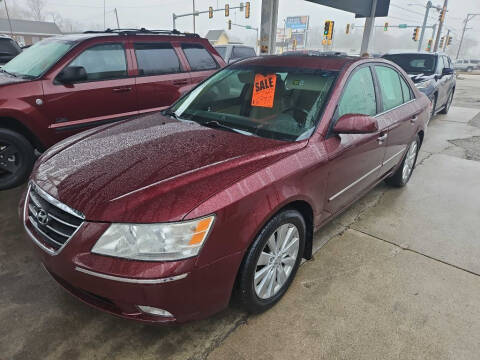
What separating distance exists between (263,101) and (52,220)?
5.64ft

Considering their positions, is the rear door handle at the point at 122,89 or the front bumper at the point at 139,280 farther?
the rear door handle at the point at 122,89

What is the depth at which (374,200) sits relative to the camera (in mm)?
3959

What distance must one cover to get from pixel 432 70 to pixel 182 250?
8.45 metres

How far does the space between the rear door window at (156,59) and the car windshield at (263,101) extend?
1.89m

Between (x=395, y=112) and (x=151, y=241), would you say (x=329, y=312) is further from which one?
(x=395, y=112)

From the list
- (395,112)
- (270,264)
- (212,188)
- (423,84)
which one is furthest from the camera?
(423,84)

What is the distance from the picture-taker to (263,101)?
268 cm

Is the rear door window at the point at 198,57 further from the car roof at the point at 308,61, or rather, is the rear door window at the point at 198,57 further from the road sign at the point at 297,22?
the road sign at the point at 297,22

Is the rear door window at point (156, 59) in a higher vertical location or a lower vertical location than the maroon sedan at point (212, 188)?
higher

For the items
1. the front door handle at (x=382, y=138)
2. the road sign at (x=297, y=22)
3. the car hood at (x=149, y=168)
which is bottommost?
the front door handle at (x=382, y=138)

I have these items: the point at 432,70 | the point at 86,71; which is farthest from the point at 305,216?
the point at 432,70

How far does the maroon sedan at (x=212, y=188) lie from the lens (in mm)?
1588

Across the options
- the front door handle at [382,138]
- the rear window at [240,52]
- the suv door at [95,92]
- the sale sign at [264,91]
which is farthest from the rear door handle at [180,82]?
the rear window at [240,52]

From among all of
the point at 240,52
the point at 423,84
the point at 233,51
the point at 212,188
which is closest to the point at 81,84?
the point at 212,188
